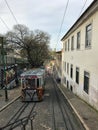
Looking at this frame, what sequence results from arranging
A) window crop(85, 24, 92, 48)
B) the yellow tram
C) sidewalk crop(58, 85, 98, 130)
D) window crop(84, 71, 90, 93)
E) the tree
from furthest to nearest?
1. the tree
2. the yellow tram
3. window crop(84, 71, 90, 93)
4. window crop(85, 24, 92, 48)
5. sidewalk crop(58, 85, 98, 130)

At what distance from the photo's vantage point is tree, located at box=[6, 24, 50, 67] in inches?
2062

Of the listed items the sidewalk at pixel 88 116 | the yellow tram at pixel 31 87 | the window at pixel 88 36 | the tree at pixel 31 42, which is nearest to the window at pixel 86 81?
the sidewalk at pixel 88 116

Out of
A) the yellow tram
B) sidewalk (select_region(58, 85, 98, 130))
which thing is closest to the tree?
the yellow tram

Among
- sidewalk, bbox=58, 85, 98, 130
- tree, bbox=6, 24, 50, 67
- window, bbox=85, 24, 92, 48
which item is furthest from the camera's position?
tree, bbox=6, 24, 50, 67

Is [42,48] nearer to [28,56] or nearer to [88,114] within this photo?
[28,56]

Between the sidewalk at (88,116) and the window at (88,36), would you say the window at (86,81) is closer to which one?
the sidewalk at (88,116)

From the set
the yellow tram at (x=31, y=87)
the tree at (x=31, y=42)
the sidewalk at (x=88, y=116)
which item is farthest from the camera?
the tree at (x=31, y=42)

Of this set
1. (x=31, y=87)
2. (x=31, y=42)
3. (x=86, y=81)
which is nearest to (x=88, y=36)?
(x=86, y=81)

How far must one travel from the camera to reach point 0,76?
2970cm

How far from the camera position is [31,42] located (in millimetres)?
52719

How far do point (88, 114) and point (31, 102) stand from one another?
7472 millimetres

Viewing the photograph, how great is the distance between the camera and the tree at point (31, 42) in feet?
172

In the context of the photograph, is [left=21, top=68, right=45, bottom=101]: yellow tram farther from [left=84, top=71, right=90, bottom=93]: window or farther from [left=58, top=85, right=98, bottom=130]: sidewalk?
[left=58, top=85, right=98, bottom=130]: sidewalk

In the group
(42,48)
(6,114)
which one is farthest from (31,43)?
(6,114)
